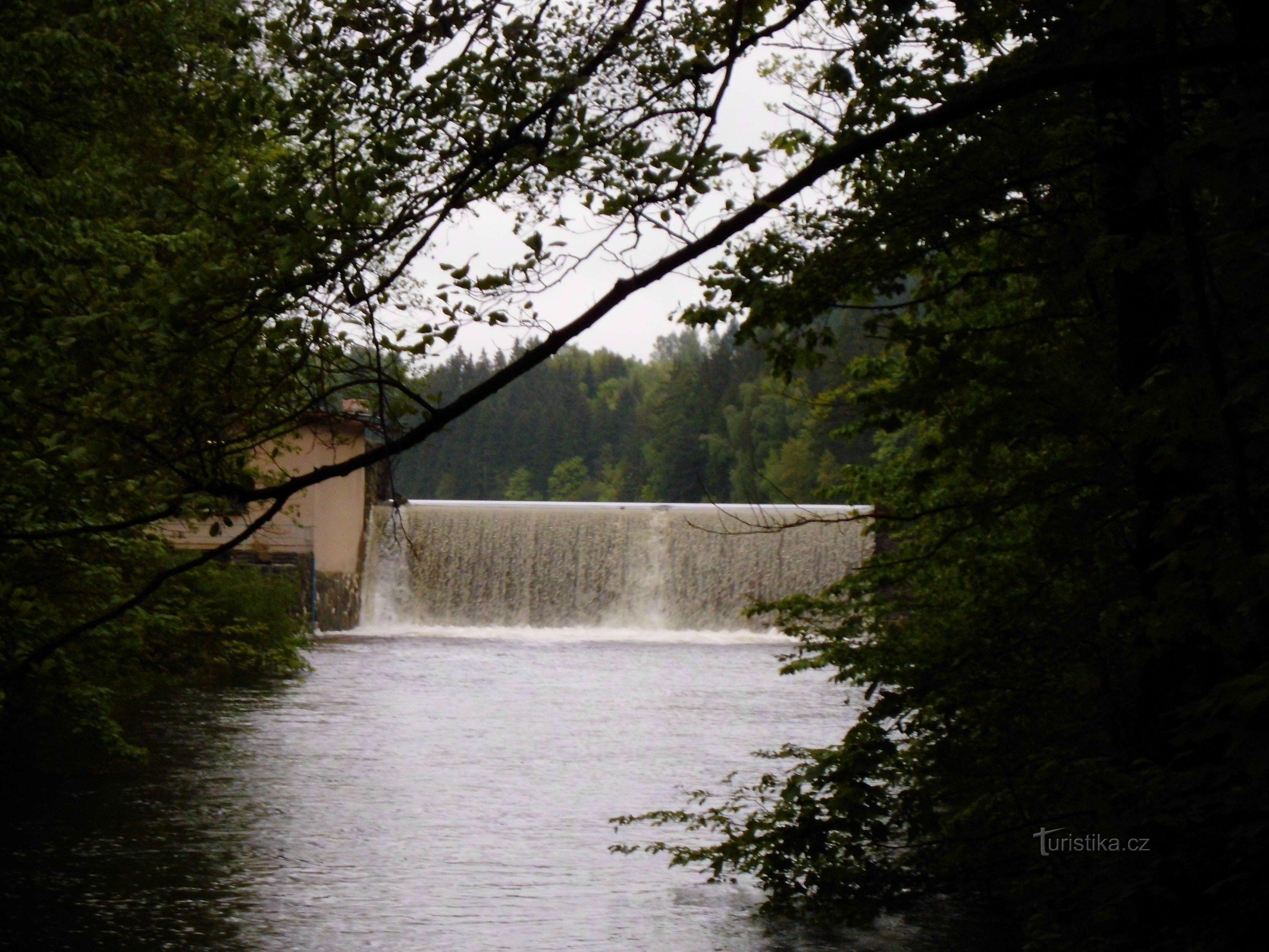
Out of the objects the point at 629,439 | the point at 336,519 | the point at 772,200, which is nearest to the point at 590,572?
the point at 336,519

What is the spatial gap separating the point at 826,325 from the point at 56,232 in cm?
385

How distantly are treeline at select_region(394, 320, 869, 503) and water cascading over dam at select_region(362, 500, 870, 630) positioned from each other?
13.1 metres

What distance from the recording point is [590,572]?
79.8 ft

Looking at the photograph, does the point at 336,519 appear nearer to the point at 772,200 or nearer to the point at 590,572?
the point at 590,572

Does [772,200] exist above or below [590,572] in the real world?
above

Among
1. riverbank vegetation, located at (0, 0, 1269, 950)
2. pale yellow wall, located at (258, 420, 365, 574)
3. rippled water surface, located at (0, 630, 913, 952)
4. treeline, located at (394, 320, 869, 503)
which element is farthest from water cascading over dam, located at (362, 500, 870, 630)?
riverbank vegetation, located at (0, 0, 1269, 950)

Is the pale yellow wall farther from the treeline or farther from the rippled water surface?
the treeline

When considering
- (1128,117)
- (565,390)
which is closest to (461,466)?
(565,390)

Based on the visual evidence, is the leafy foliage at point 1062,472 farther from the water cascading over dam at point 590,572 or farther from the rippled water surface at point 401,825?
the water cascading over dam at point 590,572

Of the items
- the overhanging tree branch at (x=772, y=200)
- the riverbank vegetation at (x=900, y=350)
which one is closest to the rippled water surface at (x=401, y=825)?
the riverbank vegetation at (x=900, y=350)

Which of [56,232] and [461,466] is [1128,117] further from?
[461,466]

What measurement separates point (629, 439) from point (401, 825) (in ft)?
217

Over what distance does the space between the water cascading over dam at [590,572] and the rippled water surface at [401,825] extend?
8.28 metres

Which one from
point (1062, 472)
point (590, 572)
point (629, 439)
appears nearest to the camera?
point (1062, 472)
